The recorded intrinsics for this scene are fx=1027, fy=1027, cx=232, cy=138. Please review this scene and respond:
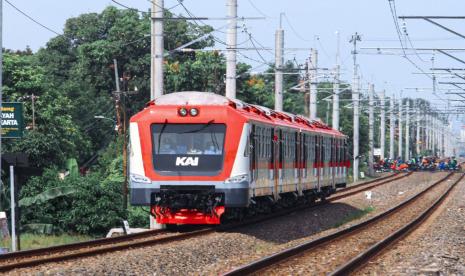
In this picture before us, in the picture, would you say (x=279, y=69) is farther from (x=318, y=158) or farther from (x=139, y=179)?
(x=139, y=179)

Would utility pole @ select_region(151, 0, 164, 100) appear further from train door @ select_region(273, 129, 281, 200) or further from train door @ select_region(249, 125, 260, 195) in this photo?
train door @ select_region(249, 125, 260, 195)

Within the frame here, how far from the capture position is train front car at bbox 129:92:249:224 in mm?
22125

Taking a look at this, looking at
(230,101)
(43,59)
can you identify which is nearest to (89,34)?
(43,59)

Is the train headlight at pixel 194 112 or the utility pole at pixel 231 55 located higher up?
the utility pole at pixel 231 55

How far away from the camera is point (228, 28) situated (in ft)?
116

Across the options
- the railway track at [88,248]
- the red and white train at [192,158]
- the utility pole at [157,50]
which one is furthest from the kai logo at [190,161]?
the utility pole at [157,50]

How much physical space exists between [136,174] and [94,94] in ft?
222

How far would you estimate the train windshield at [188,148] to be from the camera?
22250 mm

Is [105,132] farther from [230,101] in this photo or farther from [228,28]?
[230,101]

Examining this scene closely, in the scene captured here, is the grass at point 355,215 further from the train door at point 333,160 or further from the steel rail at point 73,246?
the steel rail at point 73,246

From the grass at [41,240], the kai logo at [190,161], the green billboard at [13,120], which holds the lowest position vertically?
the grass at [41,240]

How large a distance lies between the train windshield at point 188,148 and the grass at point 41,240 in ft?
11.4

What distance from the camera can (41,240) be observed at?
24.6 meters

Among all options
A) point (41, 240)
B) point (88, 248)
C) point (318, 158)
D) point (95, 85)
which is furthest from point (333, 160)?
point (95, 85)
